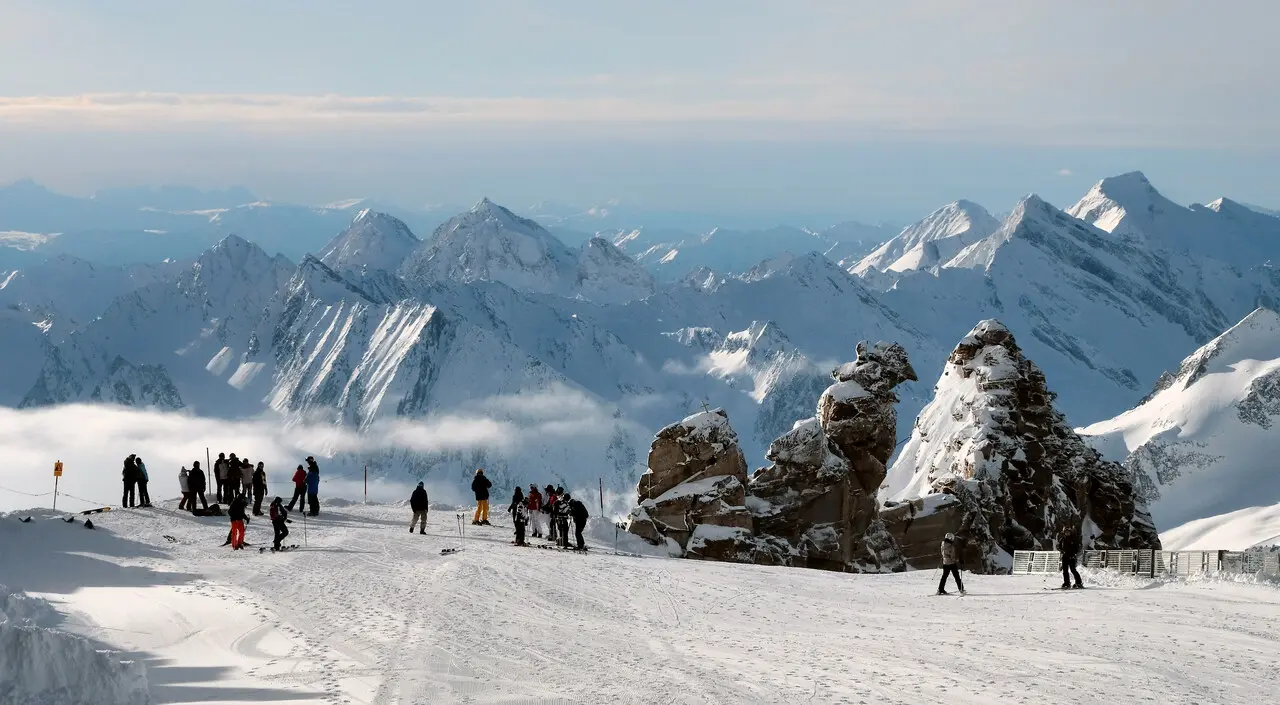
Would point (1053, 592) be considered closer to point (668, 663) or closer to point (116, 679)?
point (668, 663)

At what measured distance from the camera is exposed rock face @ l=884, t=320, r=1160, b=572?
6519 cm

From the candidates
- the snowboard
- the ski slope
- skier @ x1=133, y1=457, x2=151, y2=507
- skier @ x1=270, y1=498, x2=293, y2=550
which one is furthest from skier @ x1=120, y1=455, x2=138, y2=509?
skier @ x1=270, y1=498, x2=293, y2=550

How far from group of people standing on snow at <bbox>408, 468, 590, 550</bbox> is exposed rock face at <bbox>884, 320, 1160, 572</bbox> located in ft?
86.2

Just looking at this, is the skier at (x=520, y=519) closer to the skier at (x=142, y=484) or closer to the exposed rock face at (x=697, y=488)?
the exposed rock face at (x=697, y=488)

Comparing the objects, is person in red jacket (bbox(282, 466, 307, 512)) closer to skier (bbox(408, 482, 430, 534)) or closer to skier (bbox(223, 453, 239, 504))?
skier (bbox(223, 453, 239, 504))

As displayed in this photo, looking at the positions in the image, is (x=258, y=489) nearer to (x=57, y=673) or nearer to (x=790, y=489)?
(x=790, y=489)

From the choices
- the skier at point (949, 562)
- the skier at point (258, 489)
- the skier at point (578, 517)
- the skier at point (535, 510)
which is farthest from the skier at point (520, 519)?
the skier at point (949, 562)

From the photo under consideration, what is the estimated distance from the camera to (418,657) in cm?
2111

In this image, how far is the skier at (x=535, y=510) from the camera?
41812 millimetres

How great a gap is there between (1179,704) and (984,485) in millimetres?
51400

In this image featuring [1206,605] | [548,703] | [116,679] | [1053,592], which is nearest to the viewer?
[116,679]

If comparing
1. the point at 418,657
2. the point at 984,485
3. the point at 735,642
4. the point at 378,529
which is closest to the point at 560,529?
the point at 378,529

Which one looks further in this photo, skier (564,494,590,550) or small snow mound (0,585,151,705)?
skier (564,494,590,550)

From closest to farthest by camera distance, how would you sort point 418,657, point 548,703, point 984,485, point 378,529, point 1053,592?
point 548,703
point 418,657
point 1053,592
point 378,529
point 984,485
